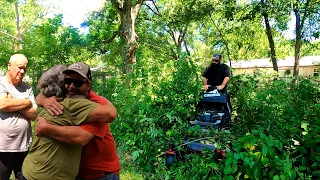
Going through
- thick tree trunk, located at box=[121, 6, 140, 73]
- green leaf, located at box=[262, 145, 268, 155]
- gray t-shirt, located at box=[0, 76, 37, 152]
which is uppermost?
thick tree trunk, located at box=[121, 6, 140, 73]

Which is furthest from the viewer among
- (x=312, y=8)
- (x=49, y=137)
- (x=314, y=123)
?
(x=312, y=8)

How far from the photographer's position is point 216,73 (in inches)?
268

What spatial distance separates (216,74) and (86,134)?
16.8 feet

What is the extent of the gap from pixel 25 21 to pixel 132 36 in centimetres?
3619

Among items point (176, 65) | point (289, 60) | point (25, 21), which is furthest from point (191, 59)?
point (25, 21)

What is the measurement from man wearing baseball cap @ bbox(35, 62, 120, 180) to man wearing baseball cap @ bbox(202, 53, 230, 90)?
451 centimetres

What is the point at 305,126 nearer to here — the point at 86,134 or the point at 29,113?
the point at 86,134

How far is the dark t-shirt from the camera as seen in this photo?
263 inches

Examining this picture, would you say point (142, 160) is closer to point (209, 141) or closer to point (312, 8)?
point (209, 141)

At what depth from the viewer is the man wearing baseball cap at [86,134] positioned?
6.45 feet

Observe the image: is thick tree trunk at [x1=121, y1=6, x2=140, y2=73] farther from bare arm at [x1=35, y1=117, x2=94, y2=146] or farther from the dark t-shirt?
bare arm at [x1=35, y1=117, x2=94, y2=146]

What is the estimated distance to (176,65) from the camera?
4879mm

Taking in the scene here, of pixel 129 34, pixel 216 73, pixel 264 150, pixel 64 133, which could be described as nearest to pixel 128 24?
pixel 129 34

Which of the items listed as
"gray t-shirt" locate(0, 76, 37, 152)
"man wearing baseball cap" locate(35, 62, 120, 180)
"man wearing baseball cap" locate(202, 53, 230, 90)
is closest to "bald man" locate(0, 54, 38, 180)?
"gray t-shirt" locate(0, 76, 37, 152)
